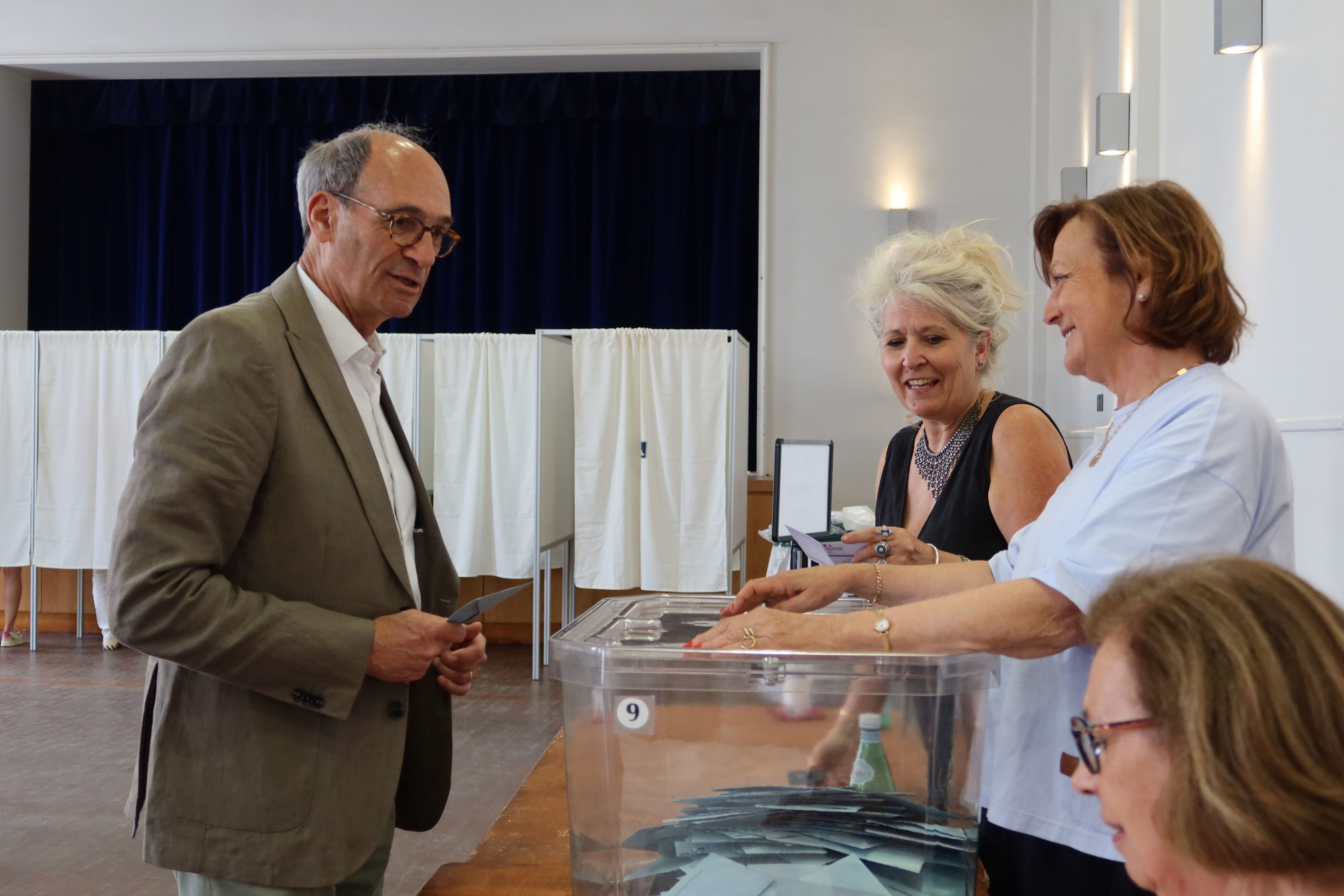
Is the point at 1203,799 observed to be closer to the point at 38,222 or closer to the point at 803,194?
the point at 803,194

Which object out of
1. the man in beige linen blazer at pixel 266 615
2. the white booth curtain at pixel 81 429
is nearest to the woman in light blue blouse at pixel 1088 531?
the man in beige linen blazer at pixel 266 615

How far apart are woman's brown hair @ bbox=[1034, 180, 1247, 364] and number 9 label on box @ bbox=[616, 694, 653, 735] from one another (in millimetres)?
647

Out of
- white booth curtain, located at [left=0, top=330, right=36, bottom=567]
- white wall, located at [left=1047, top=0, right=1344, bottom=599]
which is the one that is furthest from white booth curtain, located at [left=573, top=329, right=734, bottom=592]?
white booth curtain, located at [left=0, top=330, right=36, bottom=567]

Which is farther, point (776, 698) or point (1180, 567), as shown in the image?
point (776, 698)

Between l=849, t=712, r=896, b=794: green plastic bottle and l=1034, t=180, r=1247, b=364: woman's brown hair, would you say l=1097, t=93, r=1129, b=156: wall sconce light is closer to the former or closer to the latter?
l=1034, t=180, r=1247, b=364: woman's brown hair

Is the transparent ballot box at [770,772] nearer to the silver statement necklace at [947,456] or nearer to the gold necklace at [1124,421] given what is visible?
the gold necklace at [1124,421]

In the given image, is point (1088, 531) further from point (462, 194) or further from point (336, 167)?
point (462, 194)

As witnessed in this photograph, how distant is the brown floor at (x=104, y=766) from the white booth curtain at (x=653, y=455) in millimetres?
839

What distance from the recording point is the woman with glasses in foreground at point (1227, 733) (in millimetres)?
509

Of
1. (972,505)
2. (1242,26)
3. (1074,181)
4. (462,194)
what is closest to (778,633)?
(972,505)

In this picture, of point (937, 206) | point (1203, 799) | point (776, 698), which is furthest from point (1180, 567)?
point (937, 206)

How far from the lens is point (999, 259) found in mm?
1715

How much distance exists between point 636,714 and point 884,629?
0.77 ft

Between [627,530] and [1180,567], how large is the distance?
492cm
